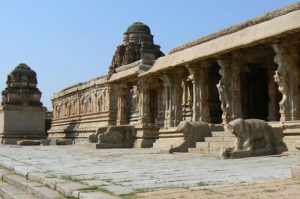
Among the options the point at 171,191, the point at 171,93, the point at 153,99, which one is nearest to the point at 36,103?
the point at 153,99

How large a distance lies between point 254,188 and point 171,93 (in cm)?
1301

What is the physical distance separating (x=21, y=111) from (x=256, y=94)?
65.1 ft

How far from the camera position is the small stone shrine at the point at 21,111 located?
30641 mm

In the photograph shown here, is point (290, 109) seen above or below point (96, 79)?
below

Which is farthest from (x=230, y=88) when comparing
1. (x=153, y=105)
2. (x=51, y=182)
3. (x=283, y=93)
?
(x=51, y=182)

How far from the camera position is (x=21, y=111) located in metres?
31.4

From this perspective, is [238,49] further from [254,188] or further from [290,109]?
[254,188]

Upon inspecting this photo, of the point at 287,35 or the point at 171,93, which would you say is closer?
the point at 287,35

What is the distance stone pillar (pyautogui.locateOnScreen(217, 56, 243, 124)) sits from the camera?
13.9m

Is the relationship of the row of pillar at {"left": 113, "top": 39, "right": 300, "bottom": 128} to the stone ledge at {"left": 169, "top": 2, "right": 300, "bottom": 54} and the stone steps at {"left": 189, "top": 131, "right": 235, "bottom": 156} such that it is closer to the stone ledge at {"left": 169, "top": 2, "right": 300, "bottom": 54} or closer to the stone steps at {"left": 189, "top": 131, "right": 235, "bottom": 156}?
the stone ledge at {"left": 169, "top": 2, "right": 300, "bottom": 54}

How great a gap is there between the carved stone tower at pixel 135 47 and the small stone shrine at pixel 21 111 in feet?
22.4

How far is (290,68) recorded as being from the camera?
11867 millimetres

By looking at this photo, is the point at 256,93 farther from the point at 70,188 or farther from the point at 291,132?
the point at 70,188

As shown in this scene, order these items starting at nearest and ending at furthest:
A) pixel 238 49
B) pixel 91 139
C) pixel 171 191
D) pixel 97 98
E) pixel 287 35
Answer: pixel 171 191
pixel 287 35
pixel 238 49
pixel 91 139
pixel 97 98
